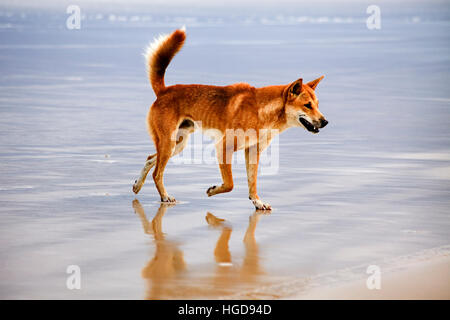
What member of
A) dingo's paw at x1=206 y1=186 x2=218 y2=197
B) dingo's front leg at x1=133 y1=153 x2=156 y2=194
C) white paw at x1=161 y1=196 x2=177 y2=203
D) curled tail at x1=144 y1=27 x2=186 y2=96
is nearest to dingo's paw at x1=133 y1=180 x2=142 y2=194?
dingo's front leg at x1=133 y1=153 x2=156 y2=194

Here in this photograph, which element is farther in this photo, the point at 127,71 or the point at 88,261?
the point at 127,71

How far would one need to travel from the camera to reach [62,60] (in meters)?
27.6

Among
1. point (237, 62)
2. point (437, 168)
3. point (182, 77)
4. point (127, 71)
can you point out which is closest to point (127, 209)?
point (437, 168)

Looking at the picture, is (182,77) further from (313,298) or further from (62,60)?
(313,298)

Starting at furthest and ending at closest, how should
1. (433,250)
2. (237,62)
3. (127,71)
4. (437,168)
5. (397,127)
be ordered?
(237,62) → (127,71) → (397,127) → (437,168) → (433,250)

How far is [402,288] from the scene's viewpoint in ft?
19.7

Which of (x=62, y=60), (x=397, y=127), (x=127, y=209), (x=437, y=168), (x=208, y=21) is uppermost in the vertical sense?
(x=208, y=21)

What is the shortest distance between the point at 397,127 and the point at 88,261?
349 inches

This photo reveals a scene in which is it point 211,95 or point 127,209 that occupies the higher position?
point 211,95

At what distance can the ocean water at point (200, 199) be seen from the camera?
6301mm

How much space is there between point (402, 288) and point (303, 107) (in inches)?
125

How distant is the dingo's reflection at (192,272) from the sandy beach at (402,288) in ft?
1.84

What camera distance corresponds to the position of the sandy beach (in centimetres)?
582

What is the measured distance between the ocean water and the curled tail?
121cm
